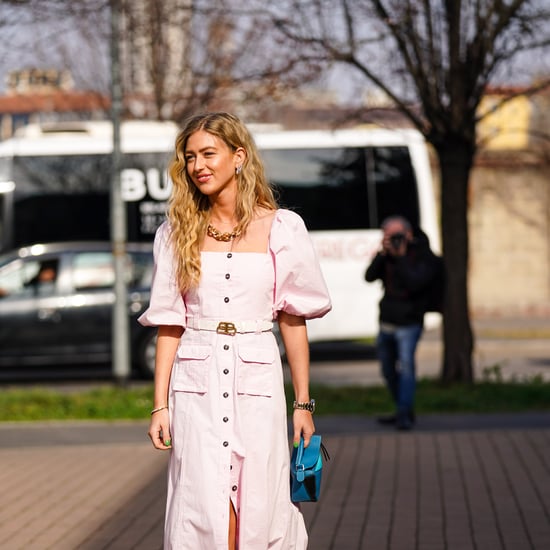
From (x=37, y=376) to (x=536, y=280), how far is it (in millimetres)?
13281

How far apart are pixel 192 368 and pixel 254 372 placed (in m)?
0.20

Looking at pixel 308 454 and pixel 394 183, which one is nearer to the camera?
pixel 308 454

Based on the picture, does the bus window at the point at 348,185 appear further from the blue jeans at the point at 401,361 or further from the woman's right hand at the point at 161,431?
the woman's right hand at the point at 161,431

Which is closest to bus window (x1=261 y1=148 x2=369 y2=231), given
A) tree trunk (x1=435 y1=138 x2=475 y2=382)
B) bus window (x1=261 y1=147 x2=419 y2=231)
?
bus window (x1=261 y1=147 x2=419 y2=231)

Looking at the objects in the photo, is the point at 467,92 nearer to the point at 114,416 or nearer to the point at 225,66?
the point at 114,416

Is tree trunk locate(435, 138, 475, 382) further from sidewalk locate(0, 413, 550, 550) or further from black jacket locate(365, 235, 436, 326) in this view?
black jacket locate(365, 235, 436, 326)

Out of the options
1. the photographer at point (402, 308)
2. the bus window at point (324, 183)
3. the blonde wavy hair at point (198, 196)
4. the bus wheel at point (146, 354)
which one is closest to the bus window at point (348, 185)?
the bus window at point (324, 183)

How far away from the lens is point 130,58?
24.4 m

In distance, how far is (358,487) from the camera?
26.8 ft

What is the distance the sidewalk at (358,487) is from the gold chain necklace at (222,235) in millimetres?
2493

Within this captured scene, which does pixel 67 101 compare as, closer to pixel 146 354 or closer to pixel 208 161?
pixel 146 354

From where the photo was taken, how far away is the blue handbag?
14.4 ft

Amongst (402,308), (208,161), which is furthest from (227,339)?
(402,308)

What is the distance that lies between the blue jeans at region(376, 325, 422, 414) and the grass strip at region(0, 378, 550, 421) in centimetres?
85
